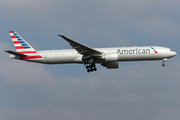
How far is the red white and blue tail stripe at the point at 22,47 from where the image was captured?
40.2m

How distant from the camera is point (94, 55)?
38281mm

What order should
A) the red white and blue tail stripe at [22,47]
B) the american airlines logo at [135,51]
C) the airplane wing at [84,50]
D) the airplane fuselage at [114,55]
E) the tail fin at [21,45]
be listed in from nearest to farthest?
the airplane wing at [84,50]
the airplane fuselage at [114,55]
the american airlines logo at [135,51]
the red white and blue tail stripe at [22,47]
the tail fin at [21,45]

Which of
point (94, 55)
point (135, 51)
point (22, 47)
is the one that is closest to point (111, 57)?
point (94, 55)

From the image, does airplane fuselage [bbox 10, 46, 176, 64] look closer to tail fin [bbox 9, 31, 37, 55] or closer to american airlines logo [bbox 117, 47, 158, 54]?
american airlines logo [bbox 117, 47, 158, 54]

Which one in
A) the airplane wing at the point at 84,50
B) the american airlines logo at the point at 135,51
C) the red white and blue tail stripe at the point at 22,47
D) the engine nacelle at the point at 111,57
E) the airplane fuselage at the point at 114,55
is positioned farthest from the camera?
the red white and blue tail stripe at the point at 22,47

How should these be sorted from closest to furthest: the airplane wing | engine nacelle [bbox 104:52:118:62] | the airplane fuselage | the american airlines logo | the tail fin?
the airplane wing, engine nacelle [bbox 104:52:118:62], the airplane fuselage, the american airlines logo, the tail fin

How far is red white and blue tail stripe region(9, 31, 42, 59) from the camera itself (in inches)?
1581

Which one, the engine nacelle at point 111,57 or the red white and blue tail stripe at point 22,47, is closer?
the engine nacelle at point 111,57

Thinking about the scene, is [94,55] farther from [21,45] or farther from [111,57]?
[21,45]

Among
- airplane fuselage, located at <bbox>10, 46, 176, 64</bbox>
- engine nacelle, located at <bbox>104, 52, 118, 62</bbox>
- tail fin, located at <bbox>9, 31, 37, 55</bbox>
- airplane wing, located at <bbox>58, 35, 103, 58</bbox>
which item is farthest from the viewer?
tail fin, located at <bbox>9, 31, 37, 55</bbox>

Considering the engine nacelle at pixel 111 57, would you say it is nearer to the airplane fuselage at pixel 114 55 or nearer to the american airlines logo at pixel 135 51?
the airplane fuselage at pixel 114 55

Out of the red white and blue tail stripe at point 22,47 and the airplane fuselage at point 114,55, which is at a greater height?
the red white and blue tail stripe at point 22,47

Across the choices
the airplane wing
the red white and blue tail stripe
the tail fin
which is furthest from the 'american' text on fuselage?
the tail fin

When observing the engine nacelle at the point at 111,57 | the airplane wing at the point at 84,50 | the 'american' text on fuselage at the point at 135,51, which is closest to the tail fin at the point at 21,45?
the airplane wing at the point at 84,50
